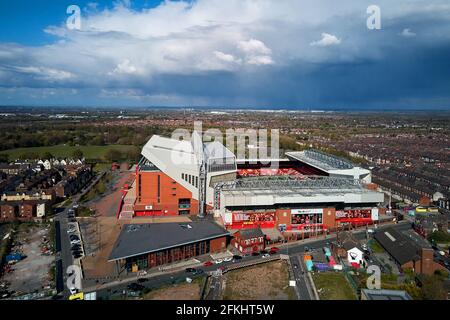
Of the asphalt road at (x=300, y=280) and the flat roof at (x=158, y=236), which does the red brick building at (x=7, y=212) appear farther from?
the asphalt road at (x=300, y=280)

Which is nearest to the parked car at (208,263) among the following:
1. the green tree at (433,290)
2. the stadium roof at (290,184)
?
the stadium roof at (290,184)

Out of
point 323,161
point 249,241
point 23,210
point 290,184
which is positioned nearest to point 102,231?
point 23,210

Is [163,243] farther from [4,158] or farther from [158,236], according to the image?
[4,158]

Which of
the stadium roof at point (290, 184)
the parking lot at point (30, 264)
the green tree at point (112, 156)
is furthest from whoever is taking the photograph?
the green tree at point (112, 156)

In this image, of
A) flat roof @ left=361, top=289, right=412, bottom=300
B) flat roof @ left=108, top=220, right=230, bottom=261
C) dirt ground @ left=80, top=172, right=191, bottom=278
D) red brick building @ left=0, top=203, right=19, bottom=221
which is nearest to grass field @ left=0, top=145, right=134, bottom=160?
dirt ground @ left=80, top=172, right=191, bottom=278

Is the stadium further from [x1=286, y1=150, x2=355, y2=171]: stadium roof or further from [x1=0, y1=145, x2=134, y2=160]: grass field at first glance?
[x1=0, y1=145, x2=134, y2=160]: grass field

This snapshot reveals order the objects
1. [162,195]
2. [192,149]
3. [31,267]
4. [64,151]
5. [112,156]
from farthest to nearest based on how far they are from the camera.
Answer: [64,151] → [112,156] → [192,149] → [162,195] → [31,267]
